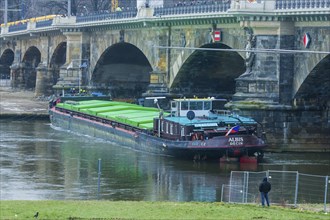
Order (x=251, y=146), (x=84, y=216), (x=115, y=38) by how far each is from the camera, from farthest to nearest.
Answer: (x=115, y=38) → (x=251, y=146) → (x=84, y=216)

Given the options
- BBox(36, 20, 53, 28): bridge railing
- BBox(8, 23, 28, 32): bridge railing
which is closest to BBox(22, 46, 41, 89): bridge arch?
BBox(8, 23, 28, 32): bridge railing

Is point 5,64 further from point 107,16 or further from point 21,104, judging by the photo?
point 107,16

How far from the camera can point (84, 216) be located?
3228cm

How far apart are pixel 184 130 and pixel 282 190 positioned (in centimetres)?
1474

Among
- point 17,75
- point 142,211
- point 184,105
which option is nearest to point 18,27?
point 17,75

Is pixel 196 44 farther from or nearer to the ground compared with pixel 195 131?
farther from the ground

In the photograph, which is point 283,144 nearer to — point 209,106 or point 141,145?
point 209,106

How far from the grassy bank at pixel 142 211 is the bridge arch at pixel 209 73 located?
36.5m

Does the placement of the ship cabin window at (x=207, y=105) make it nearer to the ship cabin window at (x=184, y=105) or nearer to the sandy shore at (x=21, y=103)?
the ship cabin window at (x=184, y=105)

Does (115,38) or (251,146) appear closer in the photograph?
(251,146)

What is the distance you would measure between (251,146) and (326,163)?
13.6 ft

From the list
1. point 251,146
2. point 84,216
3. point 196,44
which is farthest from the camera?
point 196,44

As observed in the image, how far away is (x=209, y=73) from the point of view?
250 feet

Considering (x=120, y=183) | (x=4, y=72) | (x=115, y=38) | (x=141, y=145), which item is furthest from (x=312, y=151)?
(x=4, y=72)
